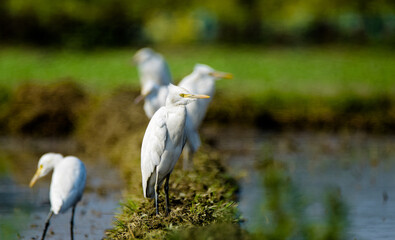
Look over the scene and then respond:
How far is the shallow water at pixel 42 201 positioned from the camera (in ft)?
21.5

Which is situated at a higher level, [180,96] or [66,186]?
[180,96]

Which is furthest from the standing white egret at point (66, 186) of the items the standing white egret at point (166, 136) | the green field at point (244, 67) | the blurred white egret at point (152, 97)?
the green field at point (244, 67)

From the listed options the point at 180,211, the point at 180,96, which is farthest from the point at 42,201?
the point at 180,96

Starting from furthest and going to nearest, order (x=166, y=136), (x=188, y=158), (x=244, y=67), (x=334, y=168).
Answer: (x=244, y=67) → (x=334, y=168) → (x=188, y=158) → (x=166, y=136)

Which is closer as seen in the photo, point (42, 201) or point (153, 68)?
point (42, 201)

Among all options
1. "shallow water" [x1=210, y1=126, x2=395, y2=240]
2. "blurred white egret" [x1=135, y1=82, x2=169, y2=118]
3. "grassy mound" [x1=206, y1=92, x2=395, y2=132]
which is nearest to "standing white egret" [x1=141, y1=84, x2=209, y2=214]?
"shallow water" [x1=210, y1=126, x2=395, y2=240]

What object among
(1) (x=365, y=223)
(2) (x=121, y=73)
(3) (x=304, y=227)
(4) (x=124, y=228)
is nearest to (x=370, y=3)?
(2) (x=121, y=73)

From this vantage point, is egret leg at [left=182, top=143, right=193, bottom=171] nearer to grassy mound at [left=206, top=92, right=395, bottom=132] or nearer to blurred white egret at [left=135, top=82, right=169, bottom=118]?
blurred white egret at [left=135, top=82, right=169, bottom=118]

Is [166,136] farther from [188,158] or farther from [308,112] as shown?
[308,112]

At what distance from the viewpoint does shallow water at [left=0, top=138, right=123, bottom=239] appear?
6.54 meters

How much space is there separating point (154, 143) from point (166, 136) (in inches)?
4.1

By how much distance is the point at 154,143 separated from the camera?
4949 millimetres

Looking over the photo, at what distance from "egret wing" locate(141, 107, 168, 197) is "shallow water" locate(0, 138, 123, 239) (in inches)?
56.0

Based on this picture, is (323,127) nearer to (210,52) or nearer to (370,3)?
(210,52)
